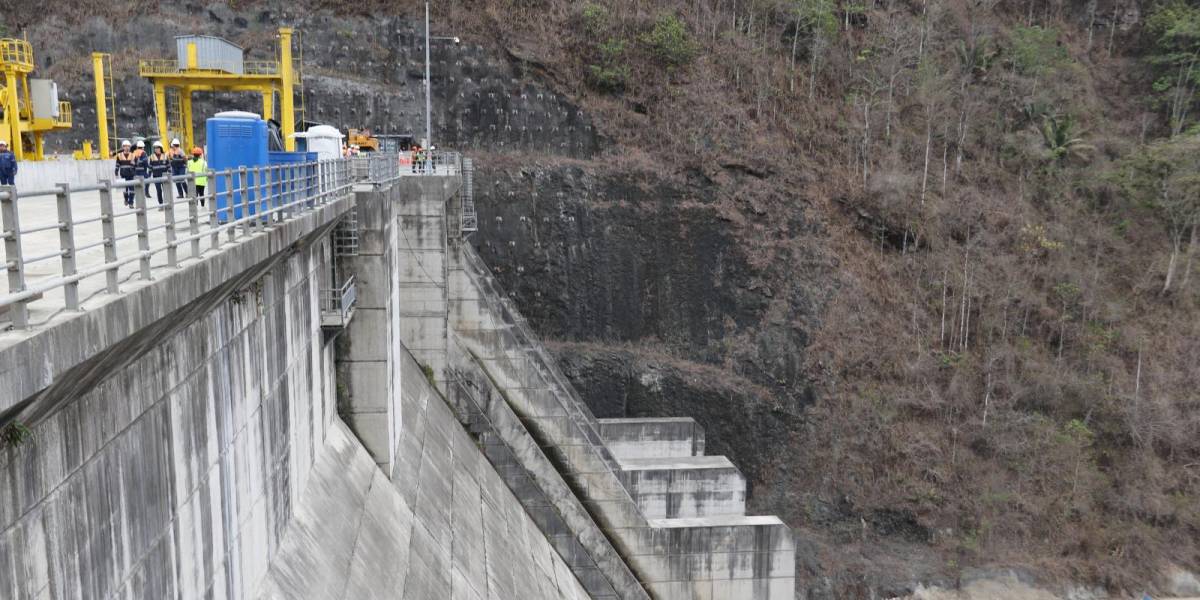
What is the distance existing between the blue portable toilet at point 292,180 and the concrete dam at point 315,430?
0.06 metres

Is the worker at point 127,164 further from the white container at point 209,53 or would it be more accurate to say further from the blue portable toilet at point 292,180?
the white container at point 209,53

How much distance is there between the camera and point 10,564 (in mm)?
4293

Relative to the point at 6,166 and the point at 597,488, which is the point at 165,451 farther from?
the point at 597,488

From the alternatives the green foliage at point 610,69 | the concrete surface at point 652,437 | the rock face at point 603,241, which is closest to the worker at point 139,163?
the concrete surface at point 652,437

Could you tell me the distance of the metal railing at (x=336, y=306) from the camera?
12.3 m

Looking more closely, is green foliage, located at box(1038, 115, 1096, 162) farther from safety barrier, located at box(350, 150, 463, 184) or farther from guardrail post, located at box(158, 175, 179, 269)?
guardrail post, located at box(158, 175, 179, 269)

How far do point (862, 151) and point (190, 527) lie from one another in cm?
3687

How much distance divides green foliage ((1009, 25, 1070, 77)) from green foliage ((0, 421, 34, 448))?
46482 millimetres

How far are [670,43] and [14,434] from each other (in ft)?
126

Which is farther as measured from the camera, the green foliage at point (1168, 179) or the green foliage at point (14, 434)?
the green foliage at point (1168, 179)

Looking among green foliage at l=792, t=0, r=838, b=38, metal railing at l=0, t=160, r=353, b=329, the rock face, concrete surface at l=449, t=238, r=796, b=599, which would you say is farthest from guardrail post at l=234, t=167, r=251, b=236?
green foliage at l=792, t=0, r=838, b=38

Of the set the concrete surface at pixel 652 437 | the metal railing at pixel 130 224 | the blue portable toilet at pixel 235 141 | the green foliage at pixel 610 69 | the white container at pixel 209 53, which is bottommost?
the concrete surface at pixel 652 437

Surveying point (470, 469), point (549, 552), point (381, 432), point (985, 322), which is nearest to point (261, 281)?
point (381, 432)

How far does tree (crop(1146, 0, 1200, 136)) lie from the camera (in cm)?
4272
